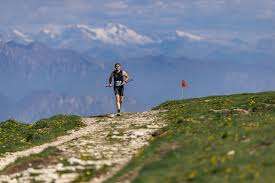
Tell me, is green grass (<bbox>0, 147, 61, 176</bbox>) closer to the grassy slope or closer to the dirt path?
the dirt path

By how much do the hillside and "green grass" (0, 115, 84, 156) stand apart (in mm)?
1489

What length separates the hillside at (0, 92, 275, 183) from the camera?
19.5 meters

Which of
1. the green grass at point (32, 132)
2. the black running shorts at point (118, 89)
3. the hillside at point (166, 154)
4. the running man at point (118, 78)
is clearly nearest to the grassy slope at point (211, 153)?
the hillside at point (166, 154)

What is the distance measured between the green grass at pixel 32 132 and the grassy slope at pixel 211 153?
8.86 metres

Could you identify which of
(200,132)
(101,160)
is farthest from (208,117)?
(101,160)

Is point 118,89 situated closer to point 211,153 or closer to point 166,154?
point 166,154

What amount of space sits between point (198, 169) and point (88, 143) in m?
12.1

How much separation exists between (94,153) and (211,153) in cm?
698

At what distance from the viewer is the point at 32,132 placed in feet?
133

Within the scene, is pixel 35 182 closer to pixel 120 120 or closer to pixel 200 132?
pixel 200 132

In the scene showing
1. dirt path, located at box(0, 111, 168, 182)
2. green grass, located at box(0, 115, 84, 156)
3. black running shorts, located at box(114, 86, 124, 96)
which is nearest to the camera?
dirt path, located at box(0, 111, 168, 182)

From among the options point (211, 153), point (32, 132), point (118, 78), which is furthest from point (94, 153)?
point (118, 78)

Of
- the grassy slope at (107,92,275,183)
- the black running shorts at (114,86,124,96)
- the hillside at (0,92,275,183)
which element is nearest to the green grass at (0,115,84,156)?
the hillside at (0,92,275,183)

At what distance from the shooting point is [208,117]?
120ft
